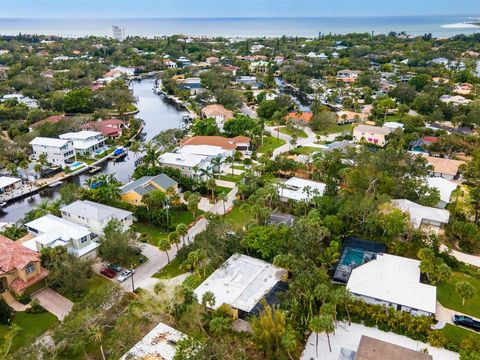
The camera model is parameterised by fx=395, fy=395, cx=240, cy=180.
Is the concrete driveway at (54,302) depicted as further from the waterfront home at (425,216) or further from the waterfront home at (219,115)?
the waterfront home at (219,115)

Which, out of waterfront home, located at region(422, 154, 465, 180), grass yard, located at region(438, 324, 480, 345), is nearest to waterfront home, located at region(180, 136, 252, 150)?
waterfront home, located at region(422, 154, 465, 180)

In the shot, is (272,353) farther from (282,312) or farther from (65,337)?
(65,337)

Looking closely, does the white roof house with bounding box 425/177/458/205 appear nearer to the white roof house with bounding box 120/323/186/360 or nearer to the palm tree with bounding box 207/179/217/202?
the palm tree with bounding box 207/179/217/202

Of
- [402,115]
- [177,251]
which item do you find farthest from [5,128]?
[402,115]

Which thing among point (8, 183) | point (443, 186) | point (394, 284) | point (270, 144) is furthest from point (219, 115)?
point (394, 284)

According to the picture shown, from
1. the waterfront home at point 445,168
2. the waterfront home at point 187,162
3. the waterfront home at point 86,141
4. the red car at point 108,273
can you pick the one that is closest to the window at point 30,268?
the red car at point 108,273

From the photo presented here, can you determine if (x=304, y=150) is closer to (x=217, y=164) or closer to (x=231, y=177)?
(x=231, y=177)
